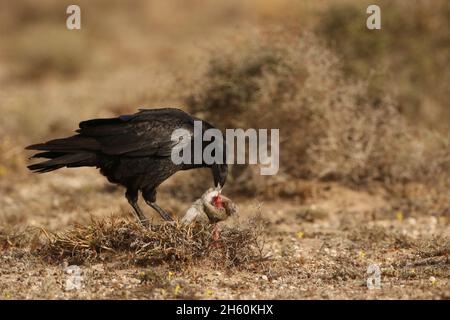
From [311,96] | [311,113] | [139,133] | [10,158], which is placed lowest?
[10,158]

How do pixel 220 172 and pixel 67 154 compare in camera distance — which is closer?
pixel 67 154

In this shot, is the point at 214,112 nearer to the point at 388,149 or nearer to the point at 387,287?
the point at 388,149

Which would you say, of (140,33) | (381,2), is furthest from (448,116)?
(140,33)

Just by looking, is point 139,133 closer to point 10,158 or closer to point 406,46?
point 10,158

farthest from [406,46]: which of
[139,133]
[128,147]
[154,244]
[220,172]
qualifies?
[154,244]

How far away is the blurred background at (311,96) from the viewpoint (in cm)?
982

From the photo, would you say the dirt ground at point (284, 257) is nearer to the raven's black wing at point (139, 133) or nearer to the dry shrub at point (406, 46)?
the raven's black wing at point (139, 133)

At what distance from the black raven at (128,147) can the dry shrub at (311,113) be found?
9.15ft

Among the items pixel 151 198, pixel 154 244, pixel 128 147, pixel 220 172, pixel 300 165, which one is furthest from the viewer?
pixel 300 165

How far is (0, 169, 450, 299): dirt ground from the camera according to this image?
581cm

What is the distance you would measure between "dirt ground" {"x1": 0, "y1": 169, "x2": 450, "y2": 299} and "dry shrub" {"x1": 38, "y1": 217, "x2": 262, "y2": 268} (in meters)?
0.07

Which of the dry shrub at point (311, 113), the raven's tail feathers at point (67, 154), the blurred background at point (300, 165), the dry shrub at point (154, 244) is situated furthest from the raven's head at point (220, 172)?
the dry shrub at point (311, 113)

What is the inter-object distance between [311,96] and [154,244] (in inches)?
160

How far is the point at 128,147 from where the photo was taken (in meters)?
6.99
